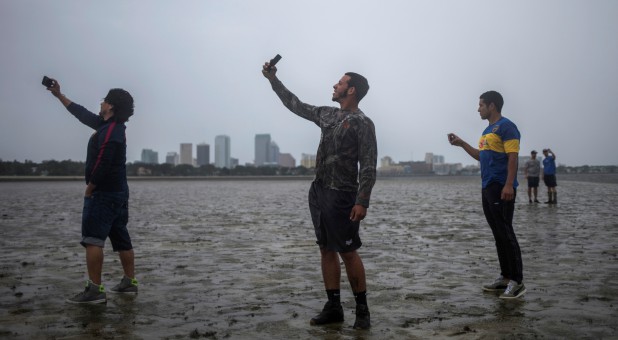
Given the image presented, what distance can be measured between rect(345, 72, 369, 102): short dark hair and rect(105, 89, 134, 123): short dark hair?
2364 mm

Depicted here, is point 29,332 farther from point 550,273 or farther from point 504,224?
point 550,273

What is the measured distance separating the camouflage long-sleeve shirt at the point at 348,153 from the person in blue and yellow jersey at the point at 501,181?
186 centimetres

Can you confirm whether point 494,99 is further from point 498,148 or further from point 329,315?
point 329,315

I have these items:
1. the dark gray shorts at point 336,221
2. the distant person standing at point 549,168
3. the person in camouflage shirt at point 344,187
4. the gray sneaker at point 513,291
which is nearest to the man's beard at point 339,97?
the person in camouflage shirt at point 344,187

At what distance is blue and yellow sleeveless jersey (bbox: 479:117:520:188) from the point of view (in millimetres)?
6207

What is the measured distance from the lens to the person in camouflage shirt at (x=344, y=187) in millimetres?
4910

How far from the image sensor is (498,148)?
629 cm

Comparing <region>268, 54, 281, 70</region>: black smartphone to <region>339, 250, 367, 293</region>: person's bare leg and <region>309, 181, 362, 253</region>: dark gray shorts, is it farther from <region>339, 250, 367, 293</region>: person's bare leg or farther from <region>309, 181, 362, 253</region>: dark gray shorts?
<region>339, 250, 367, 293</region>: person's bare leg

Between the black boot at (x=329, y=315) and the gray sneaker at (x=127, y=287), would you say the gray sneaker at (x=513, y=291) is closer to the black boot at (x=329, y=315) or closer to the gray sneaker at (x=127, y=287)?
the black boot at (x=329, y=315)

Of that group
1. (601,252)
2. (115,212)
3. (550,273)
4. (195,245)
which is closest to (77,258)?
(195,245)

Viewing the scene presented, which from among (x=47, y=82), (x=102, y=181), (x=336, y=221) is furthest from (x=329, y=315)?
(x=47, y=82)

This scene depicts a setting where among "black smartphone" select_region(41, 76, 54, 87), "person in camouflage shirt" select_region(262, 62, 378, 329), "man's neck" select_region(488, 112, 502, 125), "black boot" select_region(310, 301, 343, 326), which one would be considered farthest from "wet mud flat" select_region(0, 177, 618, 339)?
"black smartphone" select_region(41, 76, 54, 87)

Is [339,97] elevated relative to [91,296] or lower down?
elevated

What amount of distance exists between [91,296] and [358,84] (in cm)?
322
